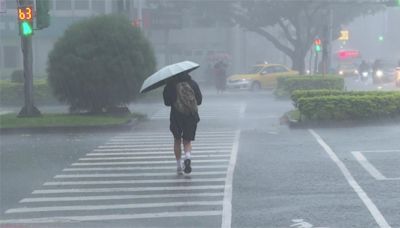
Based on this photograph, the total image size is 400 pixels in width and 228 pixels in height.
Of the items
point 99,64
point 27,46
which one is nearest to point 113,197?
point 27,46

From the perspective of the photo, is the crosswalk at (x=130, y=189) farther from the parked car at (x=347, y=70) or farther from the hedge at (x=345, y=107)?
the parked car at (x=347, y=70)

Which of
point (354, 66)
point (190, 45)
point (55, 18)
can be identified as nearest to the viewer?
point (55, 18)

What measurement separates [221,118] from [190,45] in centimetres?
3882

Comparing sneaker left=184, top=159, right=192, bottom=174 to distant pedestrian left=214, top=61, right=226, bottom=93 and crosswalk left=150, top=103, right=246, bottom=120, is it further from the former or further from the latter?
distant pedestrian left=214, top=61, right=226, bottom=93

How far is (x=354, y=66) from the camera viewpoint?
7069cm

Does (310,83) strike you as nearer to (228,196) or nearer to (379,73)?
(379,73)

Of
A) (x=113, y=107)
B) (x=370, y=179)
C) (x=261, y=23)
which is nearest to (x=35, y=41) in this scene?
(x=261, y=23)

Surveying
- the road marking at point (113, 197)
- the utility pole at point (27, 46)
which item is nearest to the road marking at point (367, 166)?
the road marking at point (113, 197)

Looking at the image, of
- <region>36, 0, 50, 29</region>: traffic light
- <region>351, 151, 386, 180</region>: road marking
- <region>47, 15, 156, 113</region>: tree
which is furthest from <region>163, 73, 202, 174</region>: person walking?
<region>47, 15, 156, 113</region>: tree

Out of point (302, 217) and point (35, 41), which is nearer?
point (302, 217)

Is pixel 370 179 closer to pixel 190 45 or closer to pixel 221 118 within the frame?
pixel 221 118

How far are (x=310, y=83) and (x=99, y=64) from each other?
42.6 ft

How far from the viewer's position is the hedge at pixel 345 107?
65.1 feet

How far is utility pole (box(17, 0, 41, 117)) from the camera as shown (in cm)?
2169
